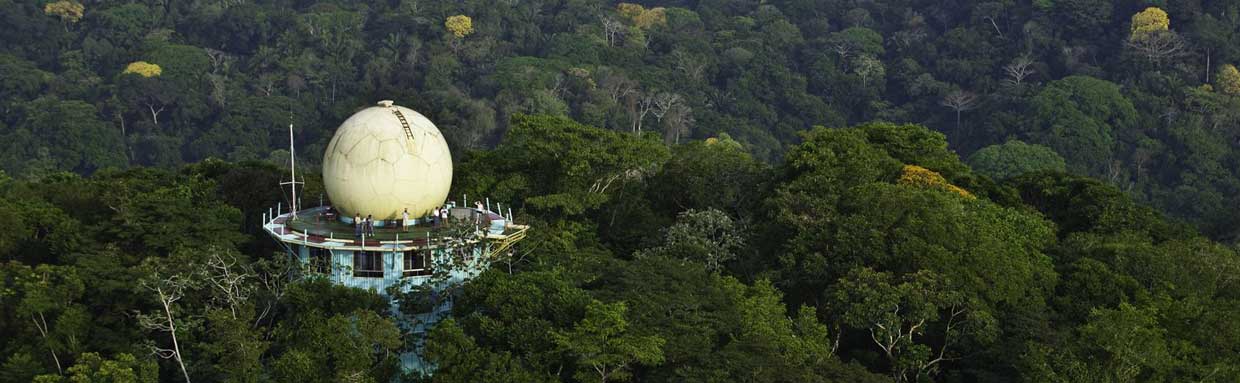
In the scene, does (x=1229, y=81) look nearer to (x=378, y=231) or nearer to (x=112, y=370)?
(x=378, y=231)

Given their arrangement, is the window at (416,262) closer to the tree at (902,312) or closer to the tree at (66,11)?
the tree at (902,312)

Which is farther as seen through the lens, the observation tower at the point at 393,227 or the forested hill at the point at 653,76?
the forested hill at the point at 653,76

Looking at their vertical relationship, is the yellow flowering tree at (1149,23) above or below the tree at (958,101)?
above

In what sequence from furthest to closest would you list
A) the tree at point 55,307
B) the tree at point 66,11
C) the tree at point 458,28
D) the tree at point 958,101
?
1. the tree at point 66,11
2. the tree at point 458,28
3. the tree at point 958,101
4. the tree at point 55,307

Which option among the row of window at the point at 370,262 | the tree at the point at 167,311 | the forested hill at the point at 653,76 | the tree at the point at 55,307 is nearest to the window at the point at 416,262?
the row of window at the point at 370,262

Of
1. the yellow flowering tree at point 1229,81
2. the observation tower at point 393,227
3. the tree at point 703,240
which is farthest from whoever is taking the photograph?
the yellow flowering tree at point 1229,81

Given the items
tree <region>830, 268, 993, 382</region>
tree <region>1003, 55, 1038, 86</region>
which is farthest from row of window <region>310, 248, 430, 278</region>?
tree <region>1003, 55, 1038, 86</region>
